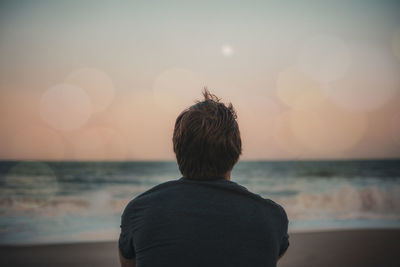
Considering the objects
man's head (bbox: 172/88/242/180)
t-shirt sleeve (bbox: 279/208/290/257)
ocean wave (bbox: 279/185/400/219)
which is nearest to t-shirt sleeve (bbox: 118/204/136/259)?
man's head (bbox: 172/88/242/180)

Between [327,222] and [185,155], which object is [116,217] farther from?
[185,155]

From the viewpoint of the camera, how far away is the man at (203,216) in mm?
1078

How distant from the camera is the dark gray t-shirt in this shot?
1.08 meters

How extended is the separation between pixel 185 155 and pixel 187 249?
0.37 metres

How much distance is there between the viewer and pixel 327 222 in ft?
26.9

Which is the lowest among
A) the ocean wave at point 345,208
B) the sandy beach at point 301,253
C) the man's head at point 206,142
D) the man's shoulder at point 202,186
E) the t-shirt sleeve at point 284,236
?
the ocean wave at point 345,208

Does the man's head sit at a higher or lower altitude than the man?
higher

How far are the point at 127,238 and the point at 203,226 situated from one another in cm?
33

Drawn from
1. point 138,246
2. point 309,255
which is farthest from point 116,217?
point 138,246

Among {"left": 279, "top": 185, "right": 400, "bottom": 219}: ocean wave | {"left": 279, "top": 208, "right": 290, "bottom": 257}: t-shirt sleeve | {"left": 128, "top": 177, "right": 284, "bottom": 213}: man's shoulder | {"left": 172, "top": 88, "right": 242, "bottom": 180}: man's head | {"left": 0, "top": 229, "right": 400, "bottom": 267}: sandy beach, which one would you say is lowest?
{"left": 279, "top": 185, "right": 400, "bottom": 219}: ocean wave

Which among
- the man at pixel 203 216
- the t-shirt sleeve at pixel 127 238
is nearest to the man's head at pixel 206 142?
the man at pixel 203 216

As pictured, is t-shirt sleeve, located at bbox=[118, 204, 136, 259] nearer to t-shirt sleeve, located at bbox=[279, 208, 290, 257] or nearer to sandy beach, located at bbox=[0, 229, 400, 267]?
t-shirt sleeve, located at bbox=[279, 208, 290, 257]

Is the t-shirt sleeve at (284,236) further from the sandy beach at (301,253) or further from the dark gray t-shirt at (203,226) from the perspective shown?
the sandy beach at (301,253)

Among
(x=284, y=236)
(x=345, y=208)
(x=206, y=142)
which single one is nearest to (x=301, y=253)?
(x=284, y=236)
